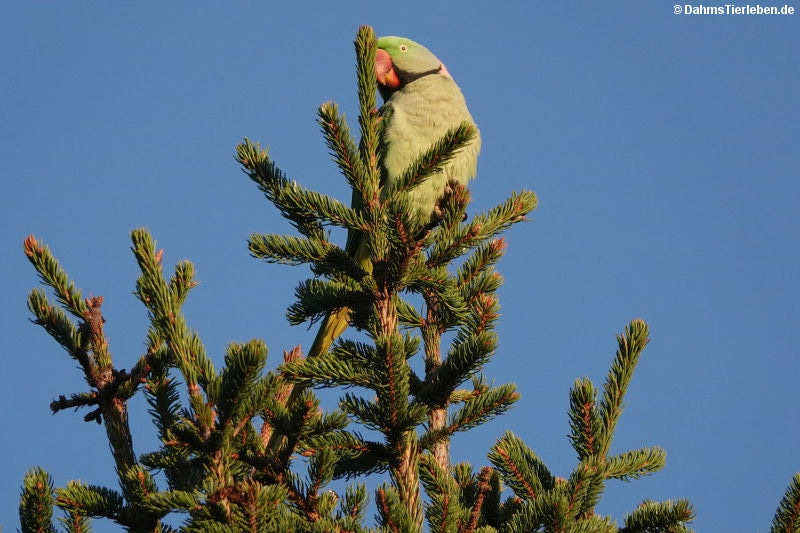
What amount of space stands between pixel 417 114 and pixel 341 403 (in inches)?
139

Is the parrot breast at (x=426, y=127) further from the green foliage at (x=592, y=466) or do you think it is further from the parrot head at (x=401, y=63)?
the green foliage at (x=592, y=466)

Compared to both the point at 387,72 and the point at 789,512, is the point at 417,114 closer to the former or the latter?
the point at 387,72

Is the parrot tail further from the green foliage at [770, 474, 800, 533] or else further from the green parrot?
the green foliage at [770, 474, 800, 533]

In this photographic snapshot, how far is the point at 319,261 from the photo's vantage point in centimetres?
306

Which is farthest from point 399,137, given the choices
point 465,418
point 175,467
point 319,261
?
point 175,467

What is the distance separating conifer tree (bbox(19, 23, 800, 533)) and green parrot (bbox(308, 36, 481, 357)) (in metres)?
2.11

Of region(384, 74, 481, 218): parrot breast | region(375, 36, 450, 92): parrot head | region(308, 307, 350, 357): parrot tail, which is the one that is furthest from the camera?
region(375, 36, 450, 92): parrot head

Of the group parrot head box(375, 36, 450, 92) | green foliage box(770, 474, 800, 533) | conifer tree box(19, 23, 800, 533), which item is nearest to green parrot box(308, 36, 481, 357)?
parrot head box(375, 36, 450, 92)

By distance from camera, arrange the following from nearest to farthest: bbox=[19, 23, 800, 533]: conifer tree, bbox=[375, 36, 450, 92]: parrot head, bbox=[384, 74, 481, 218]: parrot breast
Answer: bbox=[19, 23, 800, 533]: conifer tree → bbox=[384, 74, 481, 218]: parrot breast → bbox=[375, 36, 450, 92]: parrot head

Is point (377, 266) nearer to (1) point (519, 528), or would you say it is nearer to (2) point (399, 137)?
(1) point (519, 528)

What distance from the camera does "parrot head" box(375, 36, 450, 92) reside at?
21.2 feet

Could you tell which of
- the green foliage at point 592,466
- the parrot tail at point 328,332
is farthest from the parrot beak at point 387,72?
the green foliage at point 592,466

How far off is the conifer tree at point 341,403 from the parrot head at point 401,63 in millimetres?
3391

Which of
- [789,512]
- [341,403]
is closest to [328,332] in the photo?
[341,403]
